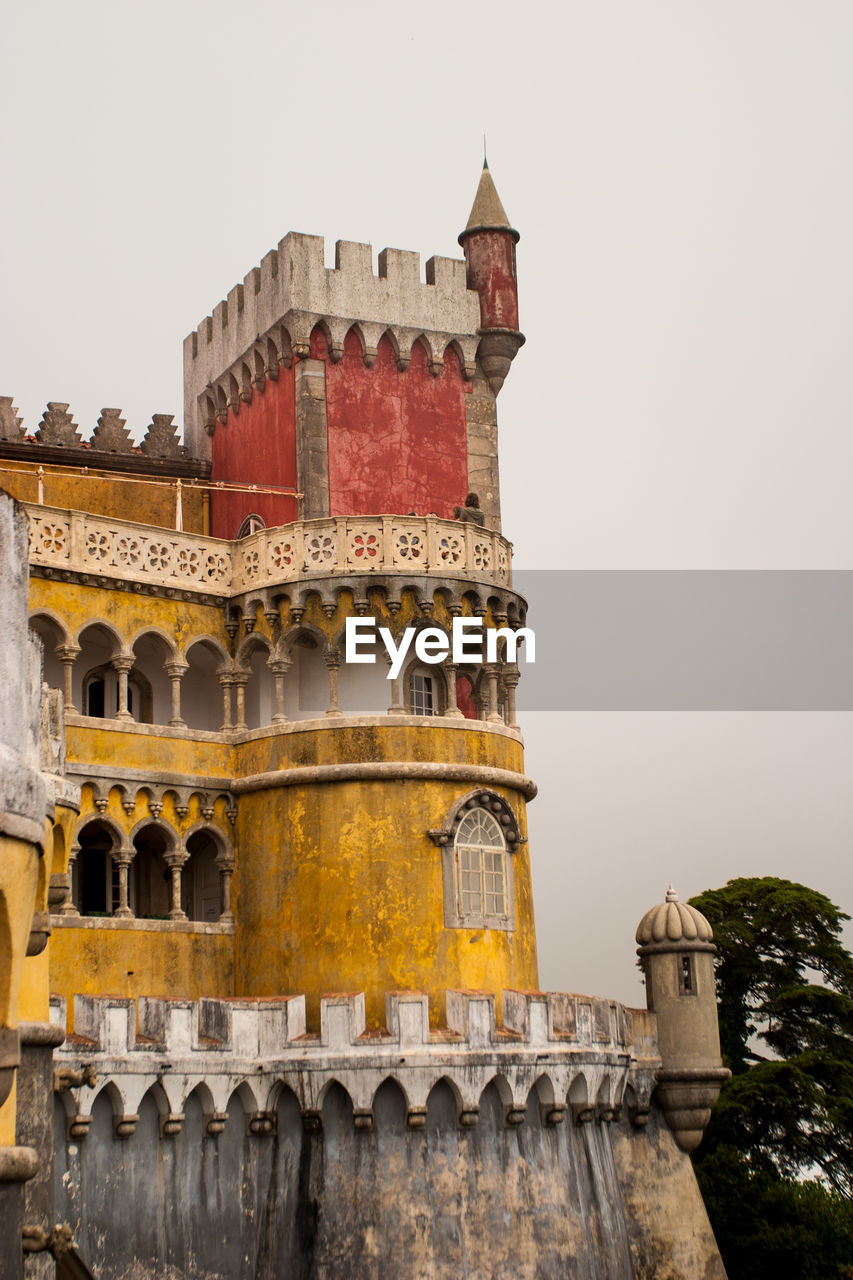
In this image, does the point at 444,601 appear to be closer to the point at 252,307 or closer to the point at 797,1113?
the point at 252,307

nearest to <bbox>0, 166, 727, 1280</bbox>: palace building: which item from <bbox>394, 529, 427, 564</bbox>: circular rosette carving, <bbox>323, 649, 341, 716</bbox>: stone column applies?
<bbox>394, 529, 427, 564</bbox>: circular rosette carving

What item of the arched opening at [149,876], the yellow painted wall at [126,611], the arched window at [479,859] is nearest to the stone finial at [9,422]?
the yellow painted wall at [126,611]

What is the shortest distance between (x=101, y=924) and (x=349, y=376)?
12163 mm

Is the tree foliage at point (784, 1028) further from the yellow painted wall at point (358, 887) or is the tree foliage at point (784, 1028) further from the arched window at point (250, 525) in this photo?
the arched window at point (250, 525)

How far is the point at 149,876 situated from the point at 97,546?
6341mm

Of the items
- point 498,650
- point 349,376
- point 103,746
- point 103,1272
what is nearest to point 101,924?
point 103,746

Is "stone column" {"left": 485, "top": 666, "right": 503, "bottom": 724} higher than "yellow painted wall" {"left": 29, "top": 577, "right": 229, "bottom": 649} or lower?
lower

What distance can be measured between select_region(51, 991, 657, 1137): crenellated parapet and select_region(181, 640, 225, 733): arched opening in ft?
23.1

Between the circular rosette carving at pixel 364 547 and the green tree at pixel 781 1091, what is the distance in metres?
14.4

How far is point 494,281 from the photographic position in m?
42.2

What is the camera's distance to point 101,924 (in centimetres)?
3444

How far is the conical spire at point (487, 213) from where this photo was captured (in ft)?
140

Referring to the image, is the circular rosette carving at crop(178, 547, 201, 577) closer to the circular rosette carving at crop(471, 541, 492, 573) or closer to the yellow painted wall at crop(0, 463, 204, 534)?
the yellow painted wall at crop(0, 463, 204, 534)

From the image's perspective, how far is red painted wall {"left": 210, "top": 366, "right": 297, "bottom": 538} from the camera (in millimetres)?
39812
